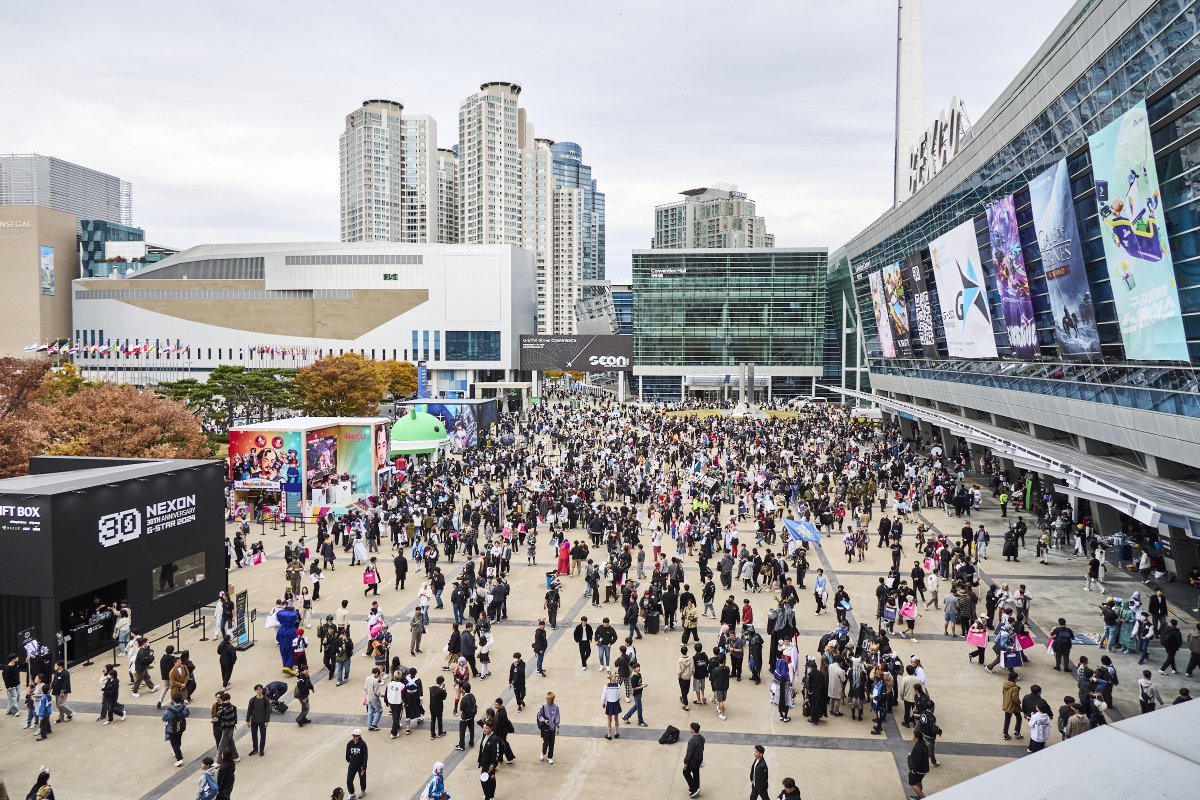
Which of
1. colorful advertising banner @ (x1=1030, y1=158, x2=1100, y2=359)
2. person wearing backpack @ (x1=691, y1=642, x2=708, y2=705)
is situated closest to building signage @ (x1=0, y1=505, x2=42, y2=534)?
person wearing backpack @ (x1=691, y1=642, x2=708, y2=705)

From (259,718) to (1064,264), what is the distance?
1067 inches

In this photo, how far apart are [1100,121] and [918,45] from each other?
69.4 meters

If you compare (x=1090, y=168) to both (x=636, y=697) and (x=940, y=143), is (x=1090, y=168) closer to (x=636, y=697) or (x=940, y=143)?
(x=636, y=697)

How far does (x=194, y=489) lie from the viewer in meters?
19.3

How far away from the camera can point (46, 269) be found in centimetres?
9706

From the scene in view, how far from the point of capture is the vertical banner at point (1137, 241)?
64.4ft

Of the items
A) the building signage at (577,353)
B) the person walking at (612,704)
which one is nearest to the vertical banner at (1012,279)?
the person walking at (612,704)

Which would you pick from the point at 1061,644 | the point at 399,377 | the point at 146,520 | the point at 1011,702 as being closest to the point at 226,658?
the point at 146,520

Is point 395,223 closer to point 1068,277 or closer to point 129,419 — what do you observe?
point 129,419

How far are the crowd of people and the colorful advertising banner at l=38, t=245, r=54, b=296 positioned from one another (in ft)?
281

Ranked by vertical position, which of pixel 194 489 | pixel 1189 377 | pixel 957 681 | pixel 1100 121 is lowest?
pixel 957 681

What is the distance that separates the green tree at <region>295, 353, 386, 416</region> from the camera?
203ft

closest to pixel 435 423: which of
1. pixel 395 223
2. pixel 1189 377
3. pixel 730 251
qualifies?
pixel 1189 377

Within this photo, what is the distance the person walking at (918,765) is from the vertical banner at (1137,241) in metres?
15.3
